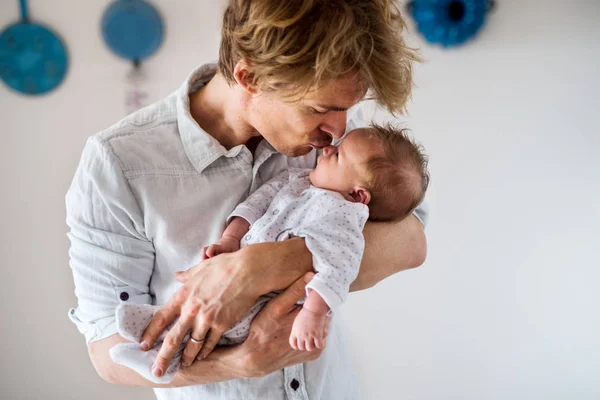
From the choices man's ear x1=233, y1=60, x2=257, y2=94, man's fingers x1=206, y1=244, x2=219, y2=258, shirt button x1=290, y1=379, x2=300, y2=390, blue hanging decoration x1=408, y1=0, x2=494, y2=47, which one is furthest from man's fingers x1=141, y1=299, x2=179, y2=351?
blue hanging decoration x1=408, y1=0, x2=494, y2=47

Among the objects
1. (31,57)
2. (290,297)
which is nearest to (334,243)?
(290,297)

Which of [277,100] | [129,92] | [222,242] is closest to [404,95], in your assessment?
[277,100]

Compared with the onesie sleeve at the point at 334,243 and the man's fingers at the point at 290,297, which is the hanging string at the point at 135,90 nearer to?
the onesie sleeve at the point at 334,243

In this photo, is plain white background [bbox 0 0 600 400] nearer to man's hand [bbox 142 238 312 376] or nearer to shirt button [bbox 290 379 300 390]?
shirt button [bbox 290 379 300 390]

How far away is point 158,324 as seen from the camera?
111 centimetres

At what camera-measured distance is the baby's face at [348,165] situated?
126cm

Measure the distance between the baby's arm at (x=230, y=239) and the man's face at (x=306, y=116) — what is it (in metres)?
0.20

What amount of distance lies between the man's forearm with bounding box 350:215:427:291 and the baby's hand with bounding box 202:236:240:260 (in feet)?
0.96

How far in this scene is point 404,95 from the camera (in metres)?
1.17

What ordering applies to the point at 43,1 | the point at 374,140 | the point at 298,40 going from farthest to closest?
1. the point at 43,1
2. the point at 374,140
3. the point at 298,40

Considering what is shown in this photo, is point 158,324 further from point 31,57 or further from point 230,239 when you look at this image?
point 31,57

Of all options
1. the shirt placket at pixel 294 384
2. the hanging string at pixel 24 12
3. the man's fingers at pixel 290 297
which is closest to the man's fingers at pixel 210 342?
the man's fingers at pixel 290 297

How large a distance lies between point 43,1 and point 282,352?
1.60m

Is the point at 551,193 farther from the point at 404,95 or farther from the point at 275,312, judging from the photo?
the point at 275,312
